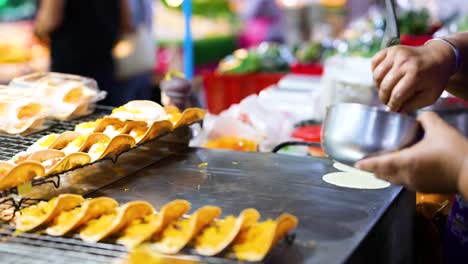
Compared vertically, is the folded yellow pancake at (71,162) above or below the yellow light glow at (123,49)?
below

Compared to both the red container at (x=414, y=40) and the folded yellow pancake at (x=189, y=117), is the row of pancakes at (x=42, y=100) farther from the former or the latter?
the red container at (x=414, y=40)

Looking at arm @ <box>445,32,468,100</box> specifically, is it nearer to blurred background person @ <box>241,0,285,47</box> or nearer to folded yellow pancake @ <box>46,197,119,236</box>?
folded yellow pancake @ <box>46,197,119,236</box>

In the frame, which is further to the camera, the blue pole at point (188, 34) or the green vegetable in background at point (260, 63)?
the green vegetable in background at point (260, 63)

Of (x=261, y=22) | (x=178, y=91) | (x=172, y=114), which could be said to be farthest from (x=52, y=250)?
(x=261, y=22)

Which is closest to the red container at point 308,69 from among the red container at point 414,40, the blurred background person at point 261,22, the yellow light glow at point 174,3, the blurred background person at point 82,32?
the red container at point 414,40

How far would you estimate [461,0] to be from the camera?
6852 millimetres

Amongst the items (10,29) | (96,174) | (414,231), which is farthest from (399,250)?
(10,29)

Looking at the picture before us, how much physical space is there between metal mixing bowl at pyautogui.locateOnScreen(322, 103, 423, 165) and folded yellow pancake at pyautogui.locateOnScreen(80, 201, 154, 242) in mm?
444

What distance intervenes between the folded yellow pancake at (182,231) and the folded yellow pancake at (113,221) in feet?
0.26

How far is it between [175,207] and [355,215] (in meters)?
0.42

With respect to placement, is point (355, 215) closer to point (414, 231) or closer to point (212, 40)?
point (414, 231)

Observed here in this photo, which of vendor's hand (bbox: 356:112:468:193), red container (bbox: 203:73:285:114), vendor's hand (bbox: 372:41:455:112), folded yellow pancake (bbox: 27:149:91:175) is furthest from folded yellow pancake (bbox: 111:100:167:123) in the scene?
red container (bbox: 203:73:285:114)

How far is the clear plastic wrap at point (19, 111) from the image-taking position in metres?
1.85

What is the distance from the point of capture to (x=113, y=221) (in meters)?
1.24
